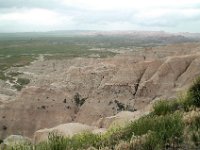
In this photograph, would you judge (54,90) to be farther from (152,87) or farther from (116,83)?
(152,87)

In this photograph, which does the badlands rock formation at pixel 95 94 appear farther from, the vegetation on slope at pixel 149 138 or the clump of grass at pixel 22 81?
the clump of grass at pixel 22 81

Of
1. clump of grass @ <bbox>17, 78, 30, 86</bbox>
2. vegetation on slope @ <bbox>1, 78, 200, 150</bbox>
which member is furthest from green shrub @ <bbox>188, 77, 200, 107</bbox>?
clump of grass @ <bbox>17, 78, 30, 86</bbox>

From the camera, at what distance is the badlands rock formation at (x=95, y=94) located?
3631 centimetres

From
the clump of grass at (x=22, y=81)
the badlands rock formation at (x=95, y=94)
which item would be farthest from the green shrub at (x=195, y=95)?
the clump of grass at (x=22, y=81)

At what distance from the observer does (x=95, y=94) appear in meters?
38.1

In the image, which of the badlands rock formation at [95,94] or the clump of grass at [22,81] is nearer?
the badlands rock formation at [95,94]

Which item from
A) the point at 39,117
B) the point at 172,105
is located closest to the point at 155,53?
the point at 39,117

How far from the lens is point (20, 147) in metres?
10.7

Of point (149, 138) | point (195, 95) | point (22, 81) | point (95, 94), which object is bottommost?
point (22, 81)

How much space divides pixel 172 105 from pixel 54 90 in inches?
932

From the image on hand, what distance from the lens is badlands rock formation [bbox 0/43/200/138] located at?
36.3 m

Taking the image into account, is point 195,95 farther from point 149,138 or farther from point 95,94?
point 95,94

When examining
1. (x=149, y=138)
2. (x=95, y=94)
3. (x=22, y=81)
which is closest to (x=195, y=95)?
(x=149, y=138)

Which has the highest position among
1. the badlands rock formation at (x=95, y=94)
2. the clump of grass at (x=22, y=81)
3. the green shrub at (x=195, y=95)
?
the green shrub at (x=195, y=95)
